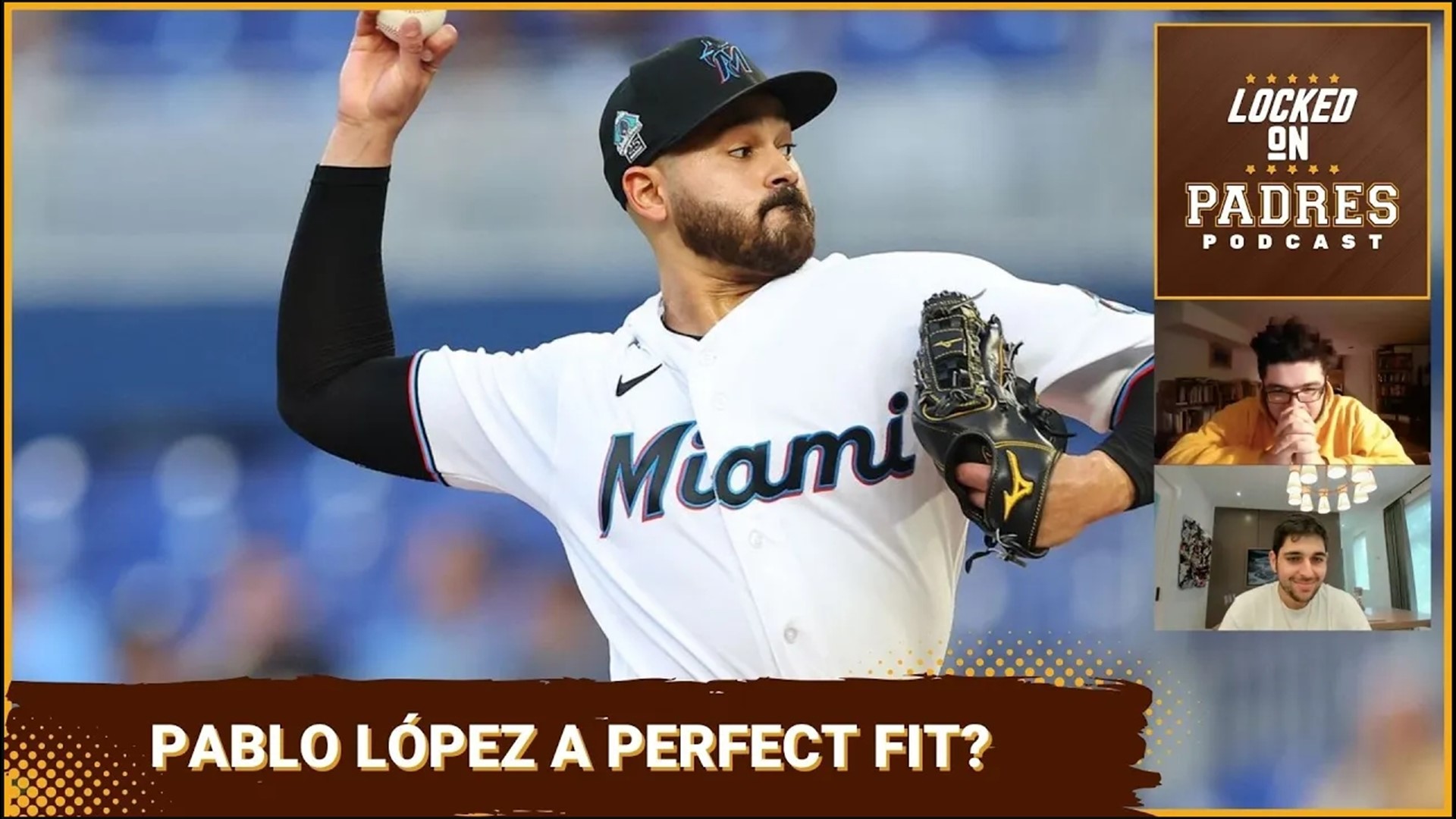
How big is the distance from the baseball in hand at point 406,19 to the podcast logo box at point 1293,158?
1640mm

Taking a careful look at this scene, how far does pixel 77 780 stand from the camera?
375 centimetres

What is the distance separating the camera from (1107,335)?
358 cm

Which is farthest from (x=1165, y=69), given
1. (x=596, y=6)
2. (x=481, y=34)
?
(x=481, y=34)

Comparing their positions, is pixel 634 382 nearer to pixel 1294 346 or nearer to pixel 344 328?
pixel 344 328

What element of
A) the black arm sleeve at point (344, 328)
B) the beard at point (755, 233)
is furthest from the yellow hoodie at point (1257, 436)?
the black arm sleeve at point (344, 328)

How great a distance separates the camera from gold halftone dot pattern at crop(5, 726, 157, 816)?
374cm

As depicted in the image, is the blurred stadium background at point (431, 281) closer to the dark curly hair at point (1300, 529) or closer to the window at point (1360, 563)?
the window at point (1360, 563)

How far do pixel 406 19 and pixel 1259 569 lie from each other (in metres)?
2.28

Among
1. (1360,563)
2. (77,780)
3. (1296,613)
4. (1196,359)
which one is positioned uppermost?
(1196,359)

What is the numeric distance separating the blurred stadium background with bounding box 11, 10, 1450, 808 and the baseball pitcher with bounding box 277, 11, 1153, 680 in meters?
0.10

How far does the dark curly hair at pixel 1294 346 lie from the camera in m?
3.68

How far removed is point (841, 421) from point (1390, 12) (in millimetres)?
1580

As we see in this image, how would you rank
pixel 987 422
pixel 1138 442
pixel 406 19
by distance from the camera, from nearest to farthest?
1. pixel 987 422
2. pixel 1138 442
3. pixel 406 19

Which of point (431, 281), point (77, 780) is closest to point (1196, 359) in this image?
point (431, 281)
